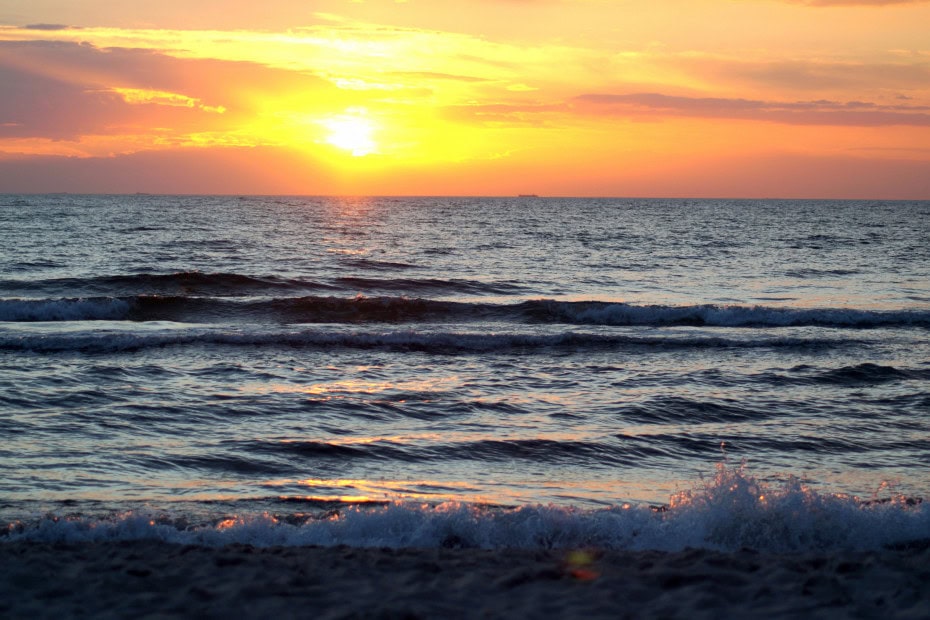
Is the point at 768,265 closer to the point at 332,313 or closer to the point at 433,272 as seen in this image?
the point at 433,272

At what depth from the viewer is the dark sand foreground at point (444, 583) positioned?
4.96m

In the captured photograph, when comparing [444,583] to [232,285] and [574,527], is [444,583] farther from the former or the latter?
[232,285]

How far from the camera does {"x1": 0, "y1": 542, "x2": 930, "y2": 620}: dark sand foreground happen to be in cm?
496

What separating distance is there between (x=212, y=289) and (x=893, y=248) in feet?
132

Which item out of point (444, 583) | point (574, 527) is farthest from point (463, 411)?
point (444, 583)

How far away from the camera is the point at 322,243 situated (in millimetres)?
46719

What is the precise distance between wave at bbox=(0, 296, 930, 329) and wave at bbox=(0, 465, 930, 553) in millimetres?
15392

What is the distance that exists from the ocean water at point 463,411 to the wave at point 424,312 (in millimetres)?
100

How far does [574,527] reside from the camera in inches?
269

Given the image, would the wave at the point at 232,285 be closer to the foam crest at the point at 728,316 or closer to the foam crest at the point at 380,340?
the foam crest at the point at 728,316

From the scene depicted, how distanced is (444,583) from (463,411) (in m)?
6.29

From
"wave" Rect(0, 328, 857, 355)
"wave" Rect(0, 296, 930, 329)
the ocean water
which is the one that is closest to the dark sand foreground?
the ocean water

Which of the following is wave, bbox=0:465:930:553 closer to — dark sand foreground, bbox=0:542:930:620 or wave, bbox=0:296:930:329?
dark sand foreground, bbox=0:542:930:620

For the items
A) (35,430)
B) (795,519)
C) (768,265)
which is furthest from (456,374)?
(768,265)
